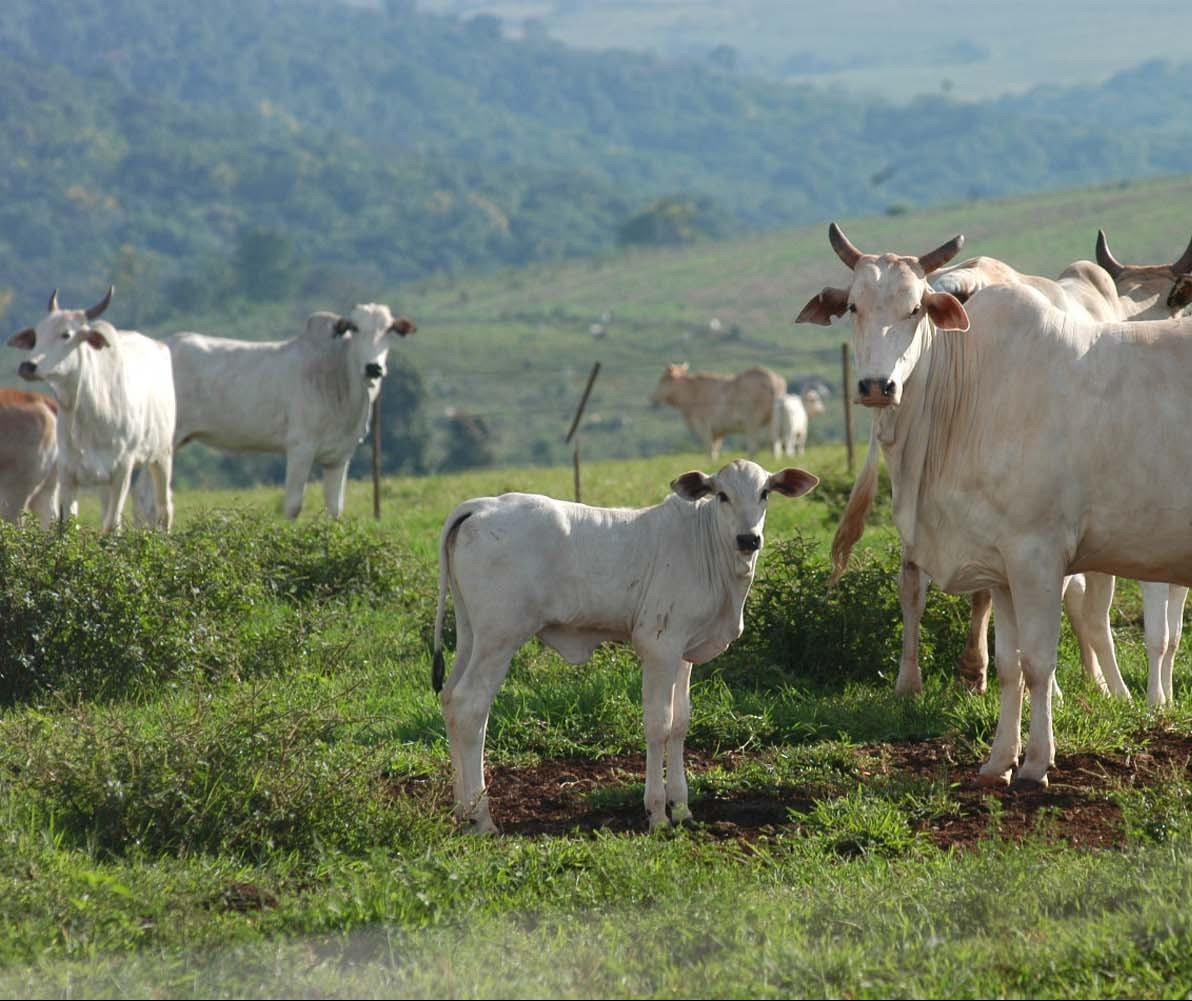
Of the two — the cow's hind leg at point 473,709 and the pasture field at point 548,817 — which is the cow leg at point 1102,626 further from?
the cow's hind leg at point 473,709

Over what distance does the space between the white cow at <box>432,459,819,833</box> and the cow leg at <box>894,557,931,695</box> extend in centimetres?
188

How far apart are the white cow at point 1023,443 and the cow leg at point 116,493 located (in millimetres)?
Answer: 7337

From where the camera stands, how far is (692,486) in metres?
7.50

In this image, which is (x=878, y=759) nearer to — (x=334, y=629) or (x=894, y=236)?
(x=334, y=629)

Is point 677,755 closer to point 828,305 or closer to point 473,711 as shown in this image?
point 473,711

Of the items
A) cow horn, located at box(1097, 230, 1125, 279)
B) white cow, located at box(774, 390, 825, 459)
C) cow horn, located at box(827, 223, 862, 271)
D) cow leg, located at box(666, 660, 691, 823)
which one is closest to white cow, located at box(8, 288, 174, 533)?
cow leg, located at box(666, 660, 691, 823)

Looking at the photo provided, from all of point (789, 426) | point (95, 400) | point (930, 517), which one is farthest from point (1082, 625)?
point (789, 426)

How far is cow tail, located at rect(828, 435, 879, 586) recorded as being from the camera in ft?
28.2

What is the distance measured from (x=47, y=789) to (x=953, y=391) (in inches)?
165

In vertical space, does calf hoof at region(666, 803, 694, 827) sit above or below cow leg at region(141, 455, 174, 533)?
above

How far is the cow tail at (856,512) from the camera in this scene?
859 cm

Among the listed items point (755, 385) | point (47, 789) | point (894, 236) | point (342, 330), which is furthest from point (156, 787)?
point (894, 236)

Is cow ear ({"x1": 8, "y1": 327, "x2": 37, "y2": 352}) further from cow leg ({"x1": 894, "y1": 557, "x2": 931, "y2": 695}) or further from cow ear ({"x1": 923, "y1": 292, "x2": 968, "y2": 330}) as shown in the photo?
cow ear ({"x1": 923, "y1": 292, "x2": 968, "y2": 330})

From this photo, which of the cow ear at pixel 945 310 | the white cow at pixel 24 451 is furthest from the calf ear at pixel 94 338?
the cow ear at pixel 945 310
